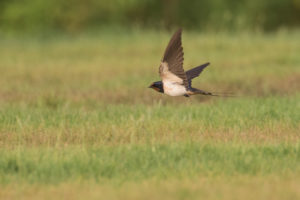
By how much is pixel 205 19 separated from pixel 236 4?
62.6 inches

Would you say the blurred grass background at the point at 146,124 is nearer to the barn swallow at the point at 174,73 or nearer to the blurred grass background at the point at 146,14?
the barn swallow at the point at 174,73

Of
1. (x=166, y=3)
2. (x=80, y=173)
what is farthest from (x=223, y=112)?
(x=166, y=3)

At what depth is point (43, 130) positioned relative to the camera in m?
8.63

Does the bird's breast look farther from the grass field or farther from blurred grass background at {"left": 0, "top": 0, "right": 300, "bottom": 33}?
blurred grass background at {"left": 0, "top": 0, "right": 300, "bottom": 33}

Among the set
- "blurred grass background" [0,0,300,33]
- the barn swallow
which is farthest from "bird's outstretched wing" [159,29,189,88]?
"blurred grass background" [0,0,300,33]

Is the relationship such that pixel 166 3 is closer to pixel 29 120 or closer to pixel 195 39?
pixel 195 39

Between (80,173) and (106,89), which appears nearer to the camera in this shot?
(80,173)

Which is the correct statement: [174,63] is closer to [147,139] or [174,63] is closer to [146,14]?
[147,139]

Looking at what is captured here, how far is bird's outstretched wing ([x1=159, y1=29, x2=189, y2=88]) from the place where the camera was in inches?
346

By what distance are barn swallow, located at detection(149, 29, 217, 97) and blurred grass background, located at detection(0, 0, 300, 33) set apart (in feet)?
45.8

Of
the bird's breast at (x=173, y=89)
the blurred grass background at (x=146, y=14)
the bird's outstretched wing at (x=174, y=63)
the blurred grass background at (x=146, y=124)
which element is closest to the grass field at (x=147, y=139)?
the blurred grass background at (x=146, y=124)

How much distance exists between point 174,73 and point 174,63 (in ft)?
0.44

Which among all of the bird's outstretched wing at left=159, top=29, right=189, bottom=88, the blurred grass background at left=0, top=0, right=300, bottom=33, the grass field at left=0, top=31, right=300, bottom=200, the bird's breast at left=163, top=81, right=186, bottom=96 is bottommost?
the grass field at left=0, top=31, right=300, bottom=200

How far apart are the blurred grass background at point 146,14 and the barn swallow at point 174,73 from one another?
13971 mm
